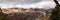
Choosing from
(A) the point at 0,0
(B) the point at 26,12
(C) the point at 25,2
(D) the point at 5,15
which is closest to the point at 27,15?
(B) the point at 26,12

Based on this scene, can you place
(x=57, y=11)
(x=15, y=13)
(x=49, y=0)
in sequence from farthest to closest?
1. (x=49, y=0)
2. (x=15, y=13)
3. (x=57, y=11)

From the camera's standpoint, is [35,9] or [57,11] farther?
[35,9]

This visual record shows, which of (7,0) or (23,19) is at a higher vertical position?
(7,0)

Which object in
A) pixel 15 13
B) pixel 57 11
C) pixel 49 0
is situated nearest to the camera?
pixel 57 11

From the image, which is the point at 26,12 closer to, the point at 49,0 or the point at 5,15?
the point at 5,15

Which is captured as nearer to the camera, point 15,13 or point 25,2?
point 15,13

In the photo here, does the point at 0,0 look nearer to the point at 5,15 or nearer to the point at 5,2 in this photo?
the point at 5,2

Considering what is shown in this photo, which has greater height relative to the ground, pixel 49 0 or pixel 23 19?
pixel 49 0

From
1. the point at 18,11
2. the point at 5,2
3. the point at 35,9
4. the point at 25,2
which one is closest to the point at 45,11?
the point at 35,9
